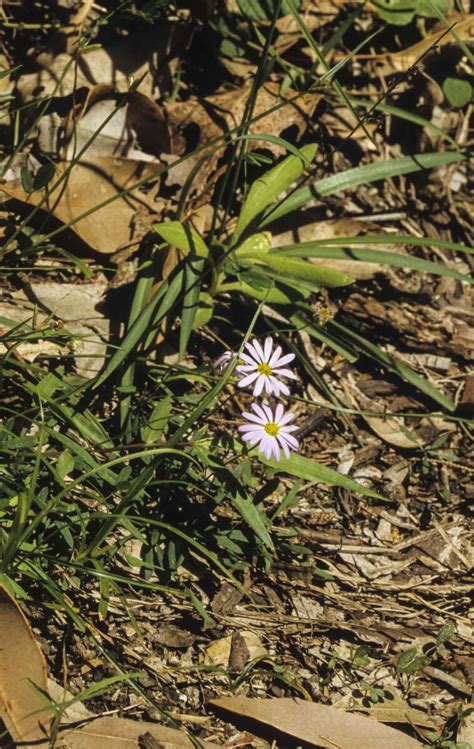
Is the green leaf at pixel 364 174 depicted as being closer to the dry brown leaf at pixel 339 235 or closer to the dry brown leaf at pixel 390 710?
the dry brown leaf at pixel 339 235

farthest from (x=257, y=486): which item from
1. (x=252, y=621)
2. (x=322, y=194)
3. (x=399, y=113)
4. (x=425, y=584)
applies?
(x=399, y=113)

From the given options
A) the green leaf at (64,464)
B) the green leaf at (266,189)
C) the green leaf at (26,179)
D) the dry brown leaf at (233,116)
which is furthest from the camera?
the dry brown leaf at (233,116)

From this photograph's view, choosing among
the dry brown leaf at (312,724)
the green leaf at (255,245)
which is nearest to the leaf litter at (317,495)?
the dry brown leaf at (312,724)

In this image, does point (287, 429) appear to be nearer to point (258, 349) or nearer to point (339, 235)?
point (258, 349)

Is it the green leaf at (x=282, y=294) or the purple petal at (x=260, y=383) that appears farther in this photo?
the green leaf at (x=282, y=294)

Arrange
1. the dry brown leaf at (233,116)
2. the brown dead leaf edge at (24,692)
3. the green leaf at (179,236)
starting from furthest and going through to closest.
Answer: the dry brown leaf at (233,116)
the green leaf at (179,236)
the brown dead leaf edge at (24,692)

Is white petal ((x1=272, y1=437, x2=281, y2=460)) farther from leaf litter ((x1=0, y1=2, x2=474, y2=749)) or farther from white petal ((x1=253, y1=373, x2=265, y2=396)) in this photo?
leaf litter ((x1=0, y1=2, x2=474, y2=749))

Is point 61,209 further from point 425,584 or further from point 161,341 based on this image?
point 425,584

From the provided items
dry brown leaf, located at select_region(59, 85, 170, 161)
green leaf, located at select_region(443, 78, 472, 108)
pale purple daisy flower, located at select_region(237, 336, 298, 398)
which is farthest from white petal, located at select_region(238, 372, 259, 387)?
green leaf, located at select_region(443, 78, 472, 108)
